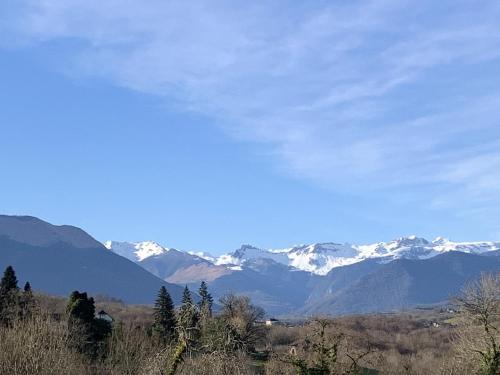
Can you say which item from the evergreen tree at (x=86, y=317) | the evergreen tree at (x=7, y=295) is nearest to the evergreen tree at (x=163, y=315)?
the evergreen tree at (x=86, y=317)

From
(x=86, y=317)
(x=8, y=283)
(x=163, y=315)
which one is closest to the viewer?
(x=86, y=317)

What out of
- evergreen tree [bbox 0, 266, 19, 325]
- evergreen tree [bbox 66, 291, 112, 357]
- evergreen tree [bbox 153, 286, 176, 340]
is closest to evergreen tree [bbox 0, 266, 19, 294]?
evergreen tree [bbox 0, 266, 19, 325]

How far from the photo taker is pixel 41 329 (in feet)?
98.7

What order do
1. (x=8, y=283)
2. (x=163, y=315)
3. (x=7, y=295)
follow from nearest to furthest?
(x=7, y=295) < (x=8, y=283) < (x=163, y=315)

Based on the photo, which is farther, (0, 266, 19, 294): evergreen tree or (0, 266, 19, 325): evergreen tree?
(0, 266, 19, 294): evergreen tree

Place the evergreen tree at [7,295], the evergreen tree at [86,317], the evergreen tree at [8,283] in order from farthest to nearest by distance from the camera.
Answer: the evergreen tree at [8,283] → the evergreen tree at [86,317] → the evergreen tree at [7,295]

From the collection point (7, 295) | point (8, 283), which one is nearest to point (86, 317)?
point (7, 295)

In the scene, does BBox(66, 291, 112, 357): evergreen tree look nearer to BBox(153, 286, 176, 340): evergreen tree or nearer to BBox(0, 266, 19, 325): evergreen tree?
BBox(0, 266, 19, 325): evergreen tree

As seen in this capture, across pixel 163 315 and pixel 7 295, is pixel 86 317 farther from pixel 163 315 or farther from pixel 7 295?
pixel 163 315

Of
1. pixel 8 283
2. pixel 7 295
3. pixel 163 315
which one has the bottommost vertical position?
pixel 163 315

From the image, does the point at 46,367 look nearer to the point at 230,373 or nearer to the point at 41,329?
the point at 41,329

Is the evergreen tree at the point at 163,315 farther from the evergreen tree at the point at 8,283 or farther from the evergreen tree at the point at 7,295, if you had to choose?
the evergreen tree at the point at 7,295

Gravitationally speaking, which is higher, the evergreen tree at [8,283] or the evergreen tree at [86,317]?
the evergreen tree at [8,283]

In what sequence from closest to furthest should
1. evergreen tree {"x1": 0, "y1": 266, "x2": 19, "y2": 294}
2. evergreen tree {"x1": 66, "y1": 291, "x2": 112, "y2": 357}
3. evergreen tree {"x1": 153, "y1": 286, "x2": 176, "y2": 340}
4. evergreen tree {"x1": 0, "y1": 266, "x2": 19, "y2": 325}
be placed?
1. evergreen tree {"x1": 0, "y1": 266, "x2": 19, "y2": 325}
2. evergreen tree {"x1": 66, "y1": 291, "x2": 112, "y2": 357}
3. evergreen tree {"x1": 0, "y1": 266, "x2": 19, "y2": 294}
4. evergreen tree {"x1": 153, "y1": 286, "x2": 176, "y2": 340}
